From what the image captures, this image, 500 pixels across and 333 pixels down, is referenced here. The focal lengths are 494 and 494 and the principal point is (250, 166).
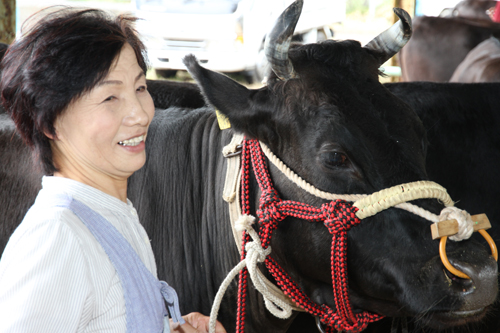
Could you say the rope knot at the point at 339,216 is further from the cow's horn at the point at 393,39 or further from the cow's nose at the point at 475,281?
the cow's horn at the point at 393,39

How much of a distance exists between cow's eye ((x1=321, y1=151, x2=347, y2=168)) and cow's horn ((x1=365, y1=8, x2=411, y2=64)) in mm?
743

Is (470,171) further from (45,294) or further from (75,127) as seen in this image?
(45,294)

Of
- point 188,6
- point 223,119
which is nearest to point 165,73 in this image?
point 188,6

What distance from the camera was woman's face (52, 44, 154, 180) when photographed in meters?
1.50

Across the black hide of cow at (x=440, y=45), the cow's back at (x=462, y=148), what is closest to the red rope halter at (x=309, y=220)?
the cow's back at (x=462, y=148)

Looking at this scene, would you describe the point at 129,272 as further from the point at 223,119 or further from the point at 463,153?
the point at 463,153

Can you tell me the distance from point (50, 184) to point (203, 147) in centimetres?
129

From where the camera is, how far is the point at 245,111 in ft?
7.24

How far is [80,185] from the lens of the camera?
149cm

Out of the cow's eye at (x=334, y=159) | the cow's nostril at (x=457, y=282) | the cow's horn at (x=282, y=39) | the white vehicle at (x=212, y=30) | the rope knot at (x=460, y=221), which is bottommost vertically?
the white vehicle at (x=212, y=30)

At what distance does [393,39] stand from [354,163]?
31.0 inches

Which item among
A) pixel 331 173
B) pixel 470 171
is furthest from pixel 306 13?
pixel 331 173

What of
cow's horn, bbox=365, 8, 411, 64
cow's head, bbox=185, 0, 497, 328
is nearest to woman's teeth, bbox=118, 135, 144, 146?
cow's head, bbox=185, 0, 497, 328

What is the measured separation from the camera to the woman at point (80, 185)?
119 centimetres
